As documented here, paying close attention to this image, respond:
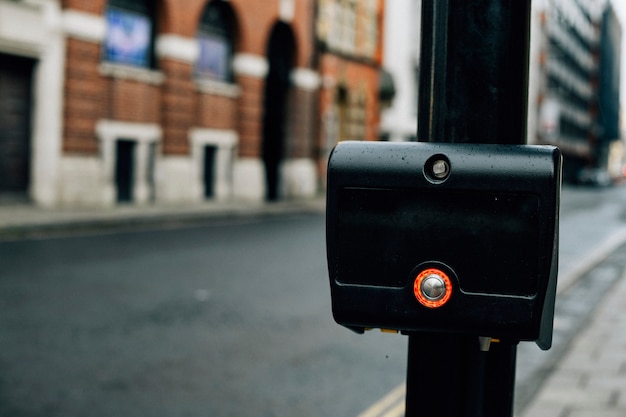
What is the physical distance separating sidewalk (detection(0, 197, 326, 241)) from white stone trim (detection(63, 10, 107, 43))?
4.20m

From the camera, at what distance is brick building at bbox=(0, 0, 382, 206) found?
765 inches

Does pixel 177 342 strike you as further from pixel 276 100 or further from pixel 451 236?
pixel 276 100

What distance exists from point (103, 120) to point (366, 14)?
17.8 metres

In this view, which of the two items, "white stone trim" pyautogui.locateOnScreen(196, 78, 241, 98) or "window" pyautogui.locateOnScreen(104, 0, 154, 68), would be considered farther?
"white stone trim" pyautogui.locateOnScreen(196, 78, 241, 98)

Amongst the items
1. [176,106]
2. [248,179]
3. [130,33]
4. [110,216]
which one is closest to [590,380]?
[110,216]

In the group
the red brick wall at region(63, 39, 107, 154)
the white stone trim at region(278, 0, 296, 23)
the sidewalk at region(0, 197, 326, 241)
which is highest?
the white stone trim at region(278, 0, 296, 23)

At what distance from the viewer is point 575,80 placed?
93.6 meters

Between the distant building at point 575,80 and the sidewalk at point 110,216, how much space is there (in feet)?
132

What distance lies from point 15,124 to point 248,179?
30.4 ft

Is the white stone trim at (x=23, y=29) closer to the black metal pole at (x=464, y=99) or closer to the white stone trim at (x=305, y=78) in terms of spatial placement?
the white stone trim at (x=305, y=78)

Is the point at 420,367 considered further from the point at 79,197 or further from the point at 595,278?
the point at 79,197

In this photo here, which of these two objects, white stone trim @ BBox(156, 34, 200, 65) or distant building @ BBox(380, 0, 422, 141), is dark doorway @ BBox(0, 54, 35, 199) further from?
distant building @ BBox(380, 0, 422, 141)

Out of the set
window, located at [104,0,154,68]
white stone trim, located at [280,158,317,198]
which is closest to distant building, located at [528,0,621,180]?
white stone trim, located at [280,158,317,198]

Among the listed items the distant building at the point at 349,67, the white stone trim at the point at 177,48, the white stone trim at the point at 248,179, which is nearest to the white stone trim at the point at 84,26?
the white stone trim at the point at 177,48
